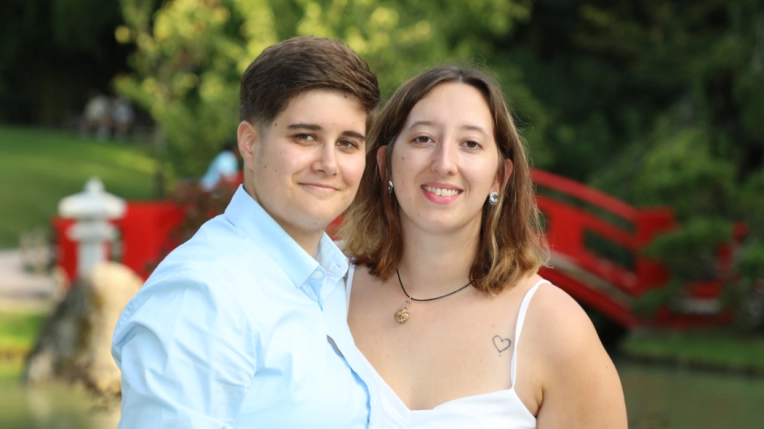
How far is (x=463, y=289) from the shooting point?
111 inches

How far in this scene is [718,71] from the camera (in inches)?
401

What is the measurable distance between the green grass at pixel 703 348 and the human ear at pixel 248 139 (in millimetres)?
8005

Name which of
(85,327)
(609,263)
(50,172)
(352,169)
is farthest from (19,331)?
(50,172)

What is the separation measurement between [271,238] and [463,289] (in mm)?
768

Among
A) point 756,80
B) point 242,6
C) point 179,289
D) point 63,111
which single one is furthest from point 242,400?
point 63,111

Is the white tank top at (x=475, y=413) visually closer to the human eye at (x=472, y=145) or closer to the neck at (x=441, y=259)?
the neck at (x=441, y=259)

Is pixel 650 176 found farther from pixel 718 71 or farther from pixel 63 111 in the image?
pixel 63 111

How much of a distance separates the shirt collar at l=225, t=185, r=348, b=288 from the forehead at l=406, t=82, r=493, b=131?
0.63 metres

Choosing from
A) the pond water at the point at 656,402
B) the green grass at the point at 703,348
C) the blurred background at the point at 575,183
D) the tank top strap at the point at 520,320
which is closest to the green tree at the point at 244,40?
the blurred background at the point at 575,183

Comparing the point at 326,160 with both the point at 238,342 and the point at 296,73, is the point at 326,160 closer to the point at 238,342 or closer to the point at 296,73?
the point at 296,73

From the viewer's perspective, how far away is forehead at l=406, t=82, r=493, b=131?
2.67 metres

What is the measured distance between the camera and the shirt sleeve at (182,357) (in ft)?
6.15

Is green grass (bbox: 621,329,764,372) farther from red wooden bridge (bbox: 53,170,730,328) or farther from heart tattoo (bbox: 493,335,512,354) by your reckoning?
heart tattoo (bbox: 493,335,512,354)

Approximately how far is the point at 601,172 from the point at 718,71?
2737 millimetres
